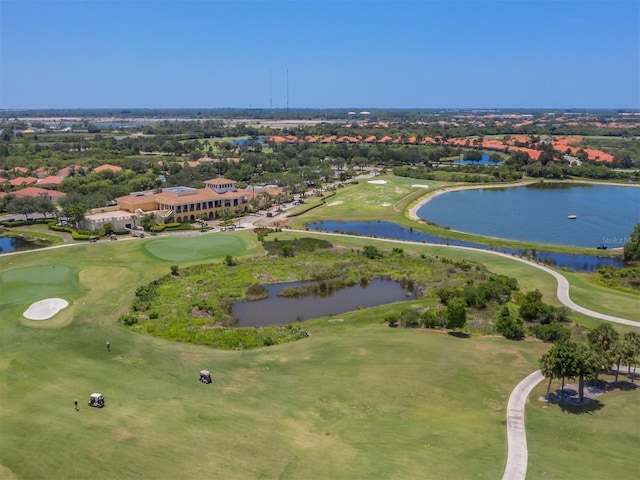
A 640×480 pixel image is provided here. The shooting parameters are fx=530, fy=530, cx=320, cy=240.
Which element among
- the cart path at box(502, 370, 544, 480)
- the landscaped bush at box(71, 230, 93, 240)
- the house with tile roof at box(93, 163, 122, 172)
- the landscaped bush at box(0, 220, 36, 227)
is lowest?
the cart path at box(502, 370, 544, 480)

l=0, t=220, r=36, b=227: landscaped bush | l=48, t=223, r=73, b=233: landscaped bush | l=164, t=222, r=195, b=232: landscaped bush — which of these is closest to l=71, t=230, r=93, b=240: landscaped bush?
l=48, t=223, r=73, b=233: landscaped bush

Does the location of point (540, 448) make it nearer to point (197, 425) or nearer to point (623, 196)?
point (197, 425)

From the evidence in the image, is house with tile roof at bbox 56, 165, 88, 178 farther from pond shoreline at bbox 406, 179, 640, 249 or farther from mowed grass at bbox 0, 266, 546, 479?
mowed grass at bbox 0, 266, 546, 479

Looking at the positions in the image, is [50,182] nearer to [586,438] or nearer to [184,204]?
[184,204]

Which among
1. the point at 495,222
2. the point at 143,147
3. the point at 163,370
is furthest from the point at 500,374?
the point at 143,147

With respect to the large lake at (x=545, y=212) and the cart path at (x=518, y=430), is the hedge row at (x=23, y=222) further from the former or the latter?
the cart path at (x=518, y=430)

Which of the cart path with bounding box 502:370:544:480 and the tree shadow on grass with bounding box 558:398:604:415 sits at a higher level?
the tree shadow on grass with bounding box 558:398:604:415

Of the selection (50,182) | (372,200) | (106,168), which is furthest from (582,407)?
(106,168)
